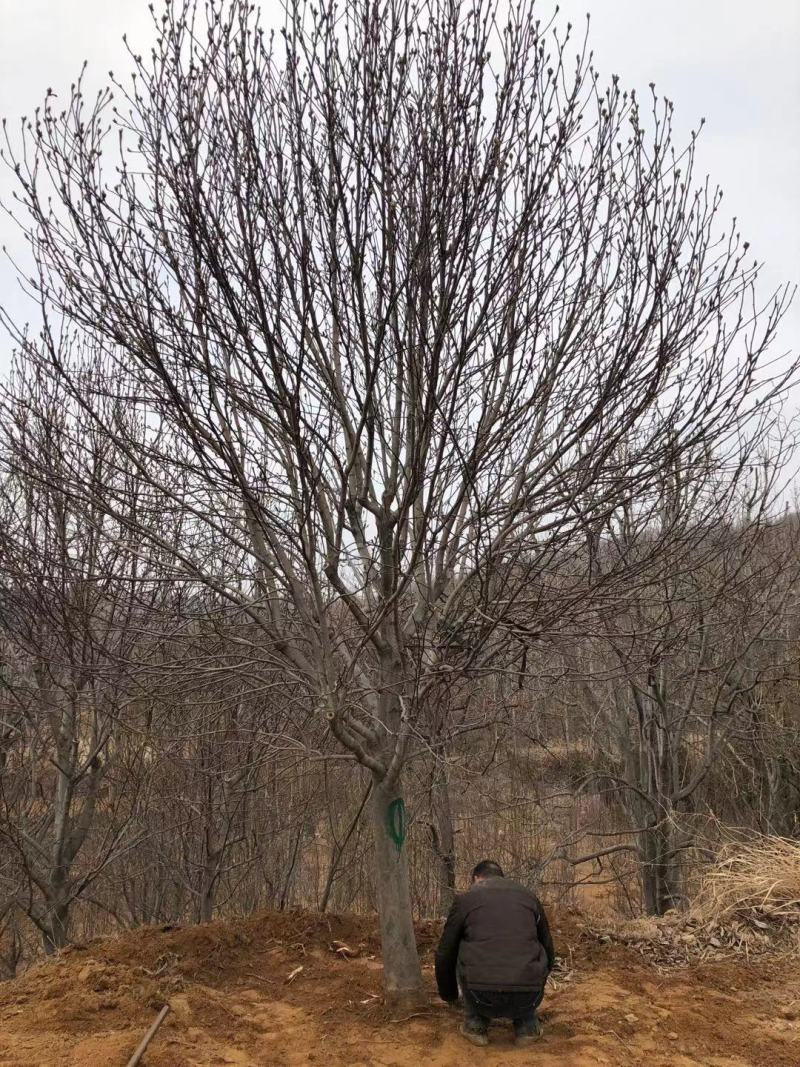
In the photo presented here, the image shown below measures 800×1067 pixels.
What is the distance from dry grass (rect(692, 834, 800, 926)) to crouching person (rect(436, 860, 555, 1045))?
265 cm

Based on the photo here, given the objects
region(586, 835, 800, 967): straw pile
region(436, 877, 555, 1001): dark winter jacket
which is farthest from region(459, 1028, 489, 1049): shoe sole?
region(586, 835, 800, 967): straw pile

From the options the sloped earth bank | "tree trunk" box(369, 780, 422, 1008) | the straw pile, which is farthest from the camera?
the straw pile

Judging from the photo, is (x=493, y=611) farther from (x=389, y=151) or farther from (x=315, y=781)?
(x=315, y=781)

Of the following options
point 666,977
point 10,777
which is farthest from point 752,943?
point 10,777

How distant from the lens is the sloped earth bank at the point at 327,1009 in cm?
419

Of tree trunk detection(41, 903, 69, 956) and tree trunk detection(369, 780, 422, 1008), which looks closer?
tree trunk detection(369, 780, 422, 1008)

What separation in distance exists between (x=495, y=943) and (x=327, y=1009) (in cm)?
122

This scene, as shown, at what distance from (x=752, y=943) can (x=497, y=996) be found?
9.32 ft

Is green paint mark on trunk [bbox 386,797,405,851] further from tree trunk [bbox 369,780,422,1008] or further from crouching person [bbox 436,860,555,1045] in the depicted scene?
crouching person [bbox 436,860,555,1045]

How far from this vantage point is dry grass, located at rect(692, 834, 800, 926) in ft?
21.5

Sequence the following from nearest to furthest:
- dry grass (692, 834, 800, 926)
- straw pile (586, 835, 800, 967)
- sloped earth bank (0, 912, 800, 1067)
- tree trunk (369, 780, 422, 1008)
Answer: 1. sloped earth bank (0, 912, 800, 1067)
2. tree trunk (369, 780, 422, 1008)
3. straw pile (586, 835, 800, 967)
4. dry grass (692, 834, 800, 926)

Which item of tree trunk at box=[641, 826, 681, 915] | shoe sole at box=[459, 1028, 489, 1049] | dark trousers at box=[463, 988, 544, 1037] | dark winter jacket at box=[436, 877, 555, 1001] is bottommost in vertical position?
tree trunk at box=[641, 826, 681, 915]

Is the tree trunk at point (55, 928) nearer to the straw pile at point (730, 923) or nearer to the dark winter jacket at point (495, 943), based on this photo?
the dark winter jacket at point (495, 943)

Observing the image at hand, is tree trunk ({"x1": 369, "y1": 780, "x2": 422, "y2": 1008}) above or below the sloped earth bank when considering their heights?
above
